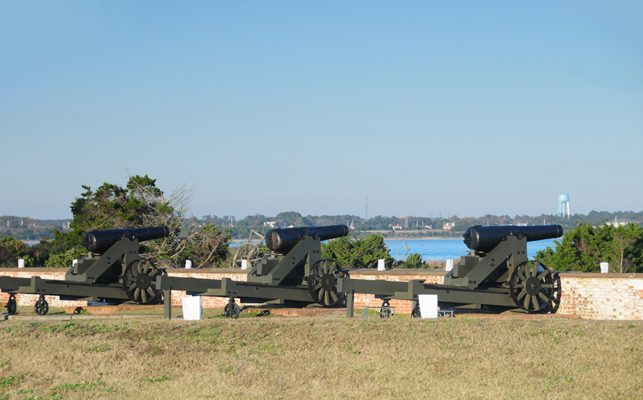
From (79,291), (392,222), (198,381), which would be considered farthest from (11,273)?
(392,222)

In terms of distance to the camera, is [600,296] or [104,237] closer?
[600,296]

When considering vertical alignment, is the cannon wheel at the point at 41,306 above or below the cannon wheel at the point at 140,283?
below

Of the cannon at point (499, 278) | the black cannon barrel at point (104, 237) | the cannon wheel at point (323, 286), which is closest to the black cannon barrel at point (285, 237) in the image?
the cannon wheel at point (323, 286)

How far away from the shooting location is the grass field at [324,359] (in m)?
15.2

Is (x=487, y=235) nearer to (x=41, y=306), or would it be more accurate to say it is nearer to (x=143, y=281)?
(x=143, y=281)

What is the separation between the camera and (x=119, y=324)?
19.4 metres

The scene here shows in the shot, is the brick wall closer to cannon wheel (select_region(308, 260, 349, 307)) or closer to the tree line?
cannon wheel (select_region(308, 260, 349, 307))

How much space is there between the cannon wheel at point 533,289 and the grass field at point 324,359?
315 centimetres

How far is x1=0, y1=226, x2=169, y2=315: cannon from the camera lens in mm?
26578

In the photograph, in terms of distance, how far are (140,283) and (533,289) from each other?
32.3 feet

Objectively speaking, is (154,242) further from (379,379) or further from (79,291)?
(379,379)

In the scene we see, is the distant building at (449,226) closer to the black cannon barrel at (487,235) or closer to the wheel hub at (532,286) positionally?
the black cannon barrel at (487,235)

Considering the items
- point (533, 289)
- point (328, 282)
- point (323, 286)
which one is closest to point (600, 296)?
point (533, 289)

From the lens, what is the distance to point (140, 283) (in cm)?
2705
